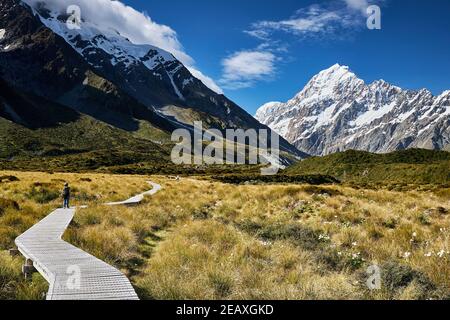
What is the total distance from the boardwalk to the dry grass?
0.69m

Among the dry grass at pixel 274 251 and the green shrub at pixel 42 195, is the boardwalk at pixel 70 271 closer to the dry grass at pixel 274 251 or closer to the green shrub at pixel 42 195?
the dry grass at pixel 274 251

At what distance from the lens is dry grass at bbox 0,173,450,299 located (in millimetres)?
9391

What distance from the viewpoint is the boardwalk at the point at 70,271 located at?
8.24 m

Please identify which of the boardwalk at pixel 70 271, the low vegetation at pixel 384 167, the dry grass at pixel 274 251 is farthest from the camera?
the low vegetation at pixel 384 167

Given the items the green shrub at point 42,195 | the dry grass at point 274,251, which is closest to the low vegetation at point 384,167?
the green shrub at point 42,195

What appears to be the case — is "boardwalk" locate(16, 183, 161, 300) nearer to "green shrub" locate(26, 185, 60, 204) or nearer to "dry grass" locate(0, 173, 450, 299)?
"dry grass" locate(0, 173, 450, 299)

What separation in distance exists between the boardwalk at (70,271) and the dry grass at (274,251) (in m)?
0.69

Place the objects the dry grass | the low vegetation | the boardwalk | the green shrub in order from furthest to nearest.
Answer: the low vegetation < the green shrub < the dry grass < the boardwalk

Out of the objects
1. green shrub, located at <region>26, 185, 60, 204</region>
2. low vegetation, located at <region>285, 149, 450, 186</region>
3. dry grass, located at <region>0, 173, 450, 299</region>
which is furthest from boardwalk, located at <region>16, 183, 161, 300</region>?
low vegetation, located at <region>285, 149, 450, 186</region>

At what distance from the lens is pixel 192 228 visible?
16.1 m

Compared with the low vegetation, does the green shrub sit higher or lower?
lower

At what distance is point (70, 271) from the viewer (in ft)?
31.8
